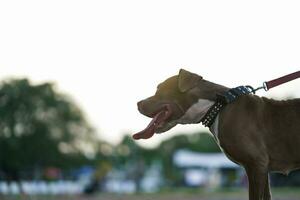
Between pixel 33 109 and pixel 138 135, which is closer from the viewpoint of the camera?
pixel 138 135

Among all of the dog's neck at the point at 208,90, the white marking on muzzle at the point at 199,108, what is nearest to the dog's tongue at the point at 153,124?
the white marking on muzzle at the point at 199,108

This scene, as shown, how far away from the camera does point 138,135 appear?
841 cm

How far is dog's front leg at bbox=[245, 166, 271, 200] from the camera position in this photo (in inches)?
305

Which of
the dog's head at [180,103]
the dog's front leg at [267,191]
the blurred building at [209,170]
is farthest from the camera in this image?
the blurred building at [209,170]

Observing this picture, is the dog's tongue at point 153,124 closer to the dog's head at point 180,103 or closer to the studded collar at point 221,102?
the dog's head at point 180,103

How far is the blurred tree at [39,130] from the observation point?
85.2 m

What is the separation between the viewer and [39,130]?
9438 cm

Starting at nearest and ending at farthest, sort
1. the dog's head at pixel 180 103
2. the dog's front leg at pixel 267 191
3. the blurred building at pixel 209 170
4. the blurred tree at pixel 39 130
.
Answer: the dog's front leg at pixel 267 191
the dog's head at pixel 180 103
the blurred tree at pixel 39 130
the blurred building at pixel 209 170

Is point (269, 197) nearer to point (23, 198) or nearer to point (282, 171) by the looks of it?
point (282, 171)

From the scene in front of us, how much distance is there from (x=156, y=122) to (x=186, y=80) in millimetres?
611

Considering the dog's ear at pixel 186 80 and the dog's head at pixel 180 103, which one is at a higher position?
the dog's ear at pixel 186 80

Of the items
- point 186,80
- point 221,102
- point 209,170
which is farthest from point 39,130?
point 221,102

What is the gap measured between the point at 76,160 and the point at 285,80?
98628 mm

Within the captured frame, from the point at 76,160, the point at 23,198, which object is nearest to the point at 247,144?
the point at 23,198
